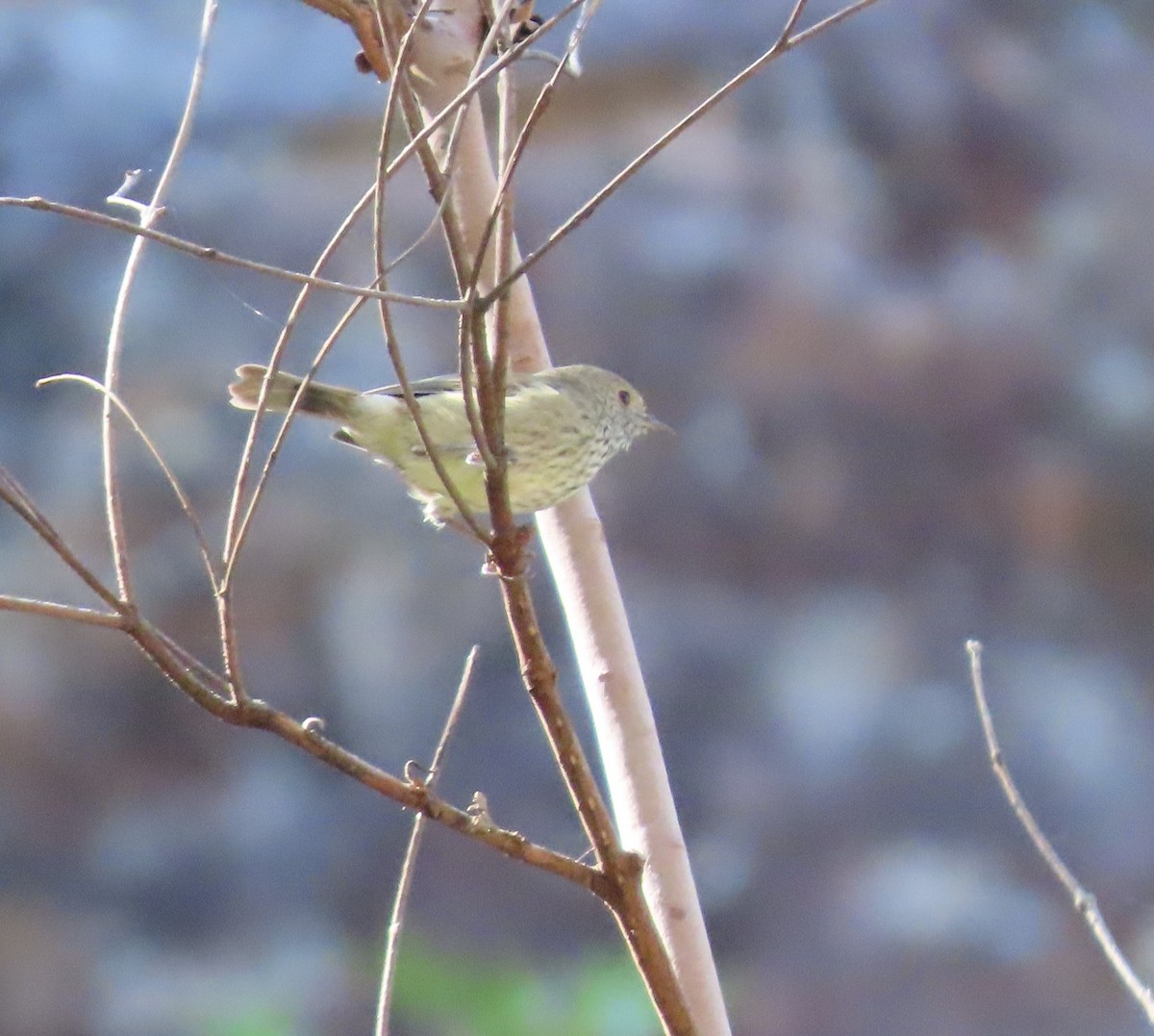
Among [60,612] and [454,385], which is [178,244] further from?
[454,385]

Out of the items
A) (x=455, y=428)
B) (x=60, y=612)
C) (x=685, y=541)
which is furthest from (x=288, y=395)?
(x=685, y=541)

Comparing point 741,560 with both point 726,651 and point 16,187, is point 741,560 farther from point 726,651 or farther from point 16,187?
point 16,187

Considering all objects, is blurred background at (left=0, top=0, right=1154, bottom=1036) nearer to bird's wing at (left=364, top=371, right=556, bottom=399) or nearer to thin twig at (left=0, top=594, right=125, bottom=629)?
bird's wing at (left=364, top=371, right=556, bottom=399)

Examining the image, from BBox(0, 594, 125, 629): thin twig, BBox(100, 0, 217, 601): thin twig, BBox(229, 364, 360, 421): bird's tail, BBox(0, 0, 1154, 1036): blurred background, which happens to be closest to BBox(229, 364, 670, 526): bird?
BBox(229, 364, 360, 421): bird's tail

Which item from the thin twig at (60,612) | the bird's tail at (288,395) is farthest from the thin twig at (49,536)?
the bird's tail at (288,395)

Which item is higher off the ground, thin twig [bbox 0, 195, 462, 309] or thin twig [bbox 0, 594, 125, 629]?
thin twig [bbox 0, 195, 462, 309]

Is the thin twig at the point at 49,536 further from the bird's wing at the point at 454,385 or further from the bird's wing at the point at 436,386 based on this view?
the bird's wing at the point at 436,386
